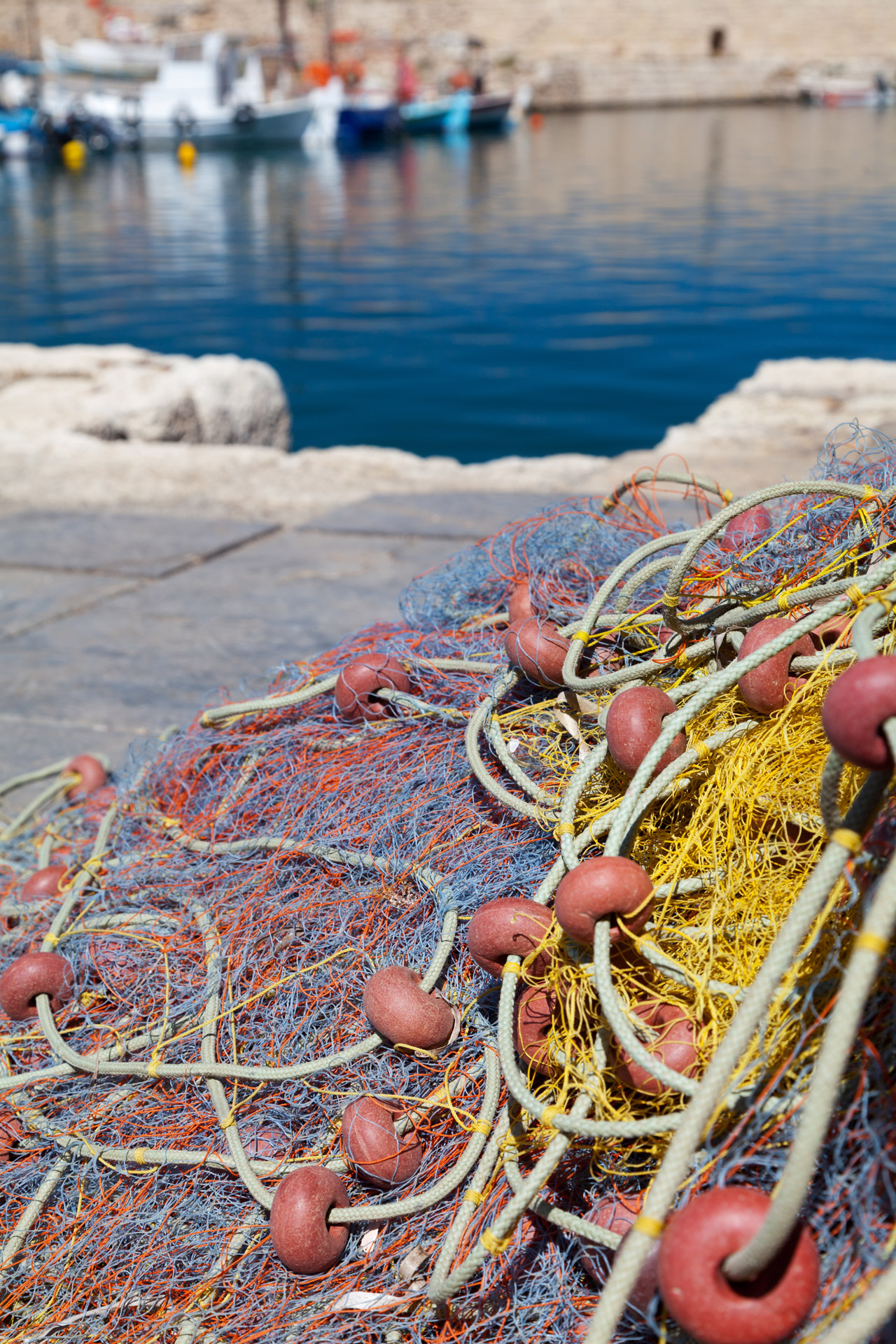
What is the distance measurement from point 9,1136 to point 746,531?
1688 mm

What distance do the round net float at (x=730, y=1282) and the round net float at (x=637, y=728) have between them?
0.61 m

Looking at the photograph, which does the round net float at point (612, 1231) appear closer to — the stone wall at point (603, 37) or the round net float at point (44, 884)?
the round net float at point (44, 884)

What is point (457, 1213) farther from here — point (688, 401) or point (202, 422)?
point (688, 401)

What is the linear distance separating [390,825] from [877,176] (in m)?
31.1

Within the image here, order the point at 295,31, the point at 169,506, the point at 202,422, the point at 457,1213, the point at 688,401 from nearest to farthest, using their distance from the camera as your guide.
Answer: the point at 457,1213 → the point at 169,506 → the point at 202,422 → the point at 688,401 → the point at 295,31

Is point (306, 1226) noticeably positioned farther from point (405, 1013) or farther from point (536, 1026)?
point (536, 1026)

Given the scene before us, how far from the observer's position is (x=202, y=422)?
7.40 m

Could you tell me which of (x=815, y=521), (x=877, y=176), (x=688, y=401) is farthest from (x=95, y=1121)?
(x=877, y=176)

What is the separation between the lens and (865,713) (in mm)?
1084

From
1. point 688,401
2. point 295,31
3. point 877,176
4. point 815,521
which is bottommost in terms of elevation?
point 688,401

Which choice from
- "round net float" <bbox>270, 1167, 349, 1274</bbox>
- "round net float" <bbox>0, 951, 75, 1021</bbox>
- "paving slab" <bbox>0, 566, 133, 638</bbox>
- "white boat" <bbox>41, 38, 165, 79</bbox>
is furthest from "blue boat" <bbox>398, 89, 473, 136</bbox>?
"round net float" <bbox>270, 1167, 349, 1274</bbox>

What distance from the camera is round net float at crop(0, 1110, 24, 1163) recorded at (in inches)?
69.6

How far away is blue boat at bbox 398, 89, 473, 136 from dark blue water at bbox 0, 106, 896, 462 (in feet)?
37.4

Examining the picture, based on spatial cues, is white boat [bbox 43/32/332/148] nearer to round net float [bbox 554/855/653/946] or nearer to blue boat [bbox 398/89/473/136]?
blue boat [bbox 398/89/473/136]
